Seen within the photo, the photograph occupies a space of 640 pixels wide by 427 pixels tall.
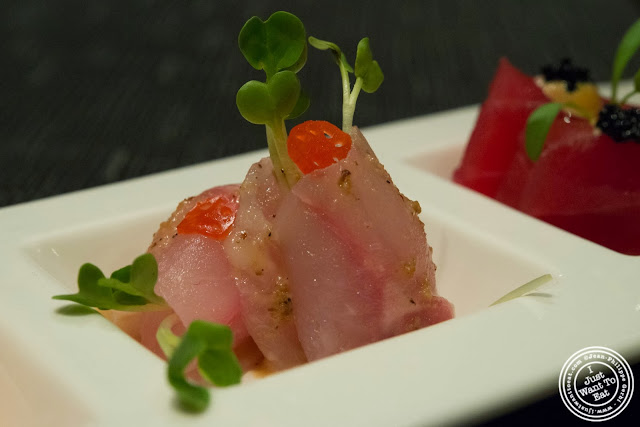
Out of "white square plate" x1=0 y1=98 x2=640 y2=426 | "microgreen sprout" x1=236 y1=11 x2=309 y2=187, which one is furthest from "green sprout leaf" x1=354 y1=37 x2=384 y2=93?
"white square plate" x1=0 y1=98 x2=640 y2=426

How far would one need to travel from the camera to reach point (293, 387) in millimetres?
1001

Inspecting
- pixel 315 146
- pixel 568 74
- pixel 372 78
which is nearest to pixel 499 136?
pixel 568 74

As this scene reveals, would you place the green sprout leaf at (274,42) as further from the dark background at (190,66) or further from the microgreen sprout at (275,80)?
the dark background at (190,66)

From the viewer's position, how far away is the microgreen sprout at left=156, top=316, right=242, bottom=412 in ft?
3.15

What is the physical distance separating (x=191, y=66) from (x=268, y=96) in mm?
2834

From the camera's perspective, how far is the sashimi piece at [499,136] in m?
2.05

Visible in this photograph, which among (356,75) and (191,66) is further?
(191,66)

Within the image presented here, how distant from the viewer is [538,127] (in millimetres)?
1860

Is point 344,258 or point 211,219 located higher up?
point 344,258

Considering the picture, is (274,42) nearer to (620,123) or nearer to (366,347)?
(366,347)

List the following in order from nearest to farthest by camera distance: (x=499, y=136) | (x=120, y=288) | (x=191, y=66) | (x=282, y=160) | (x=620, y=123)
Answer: (x=120, y=288) → (x=282, y=160) → (x=620, y=123) → (x=499, y=136) → (x=191, y=66)

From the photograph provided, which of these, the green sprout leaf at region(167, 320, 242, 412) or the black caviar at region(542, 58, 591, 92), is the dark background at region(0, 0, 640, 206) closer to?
the black caviar at region(542, 58, 591, 92)

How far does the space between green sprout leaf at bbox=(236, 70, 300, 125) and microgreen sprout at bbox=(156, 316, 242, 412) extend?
40cm

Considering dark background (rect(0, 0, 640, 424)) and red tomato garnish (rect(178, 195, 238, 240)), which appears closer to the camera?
red tomato garnish (rect(178, 195, 238, 240))
